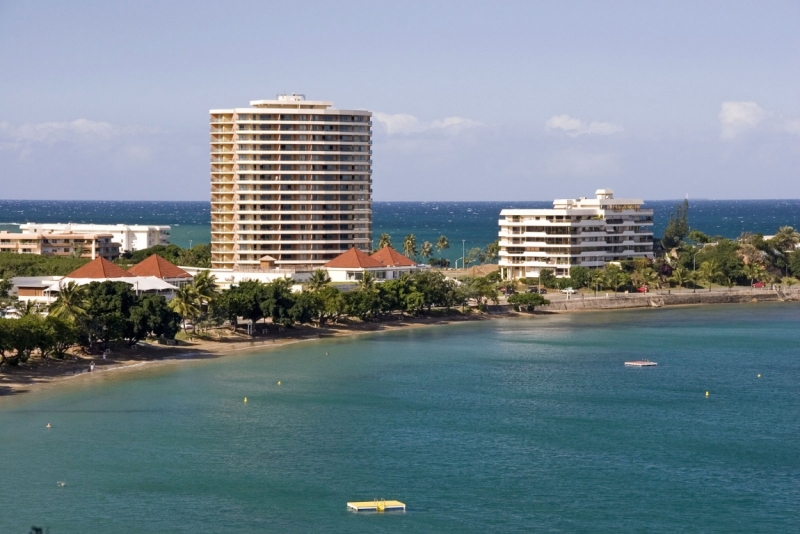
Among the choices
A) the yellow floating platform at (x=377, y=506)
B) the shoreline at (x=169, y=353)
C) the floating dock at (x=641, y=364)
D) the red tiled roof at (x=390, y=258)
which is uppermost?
the red tiled roof at (x=390, y=258)

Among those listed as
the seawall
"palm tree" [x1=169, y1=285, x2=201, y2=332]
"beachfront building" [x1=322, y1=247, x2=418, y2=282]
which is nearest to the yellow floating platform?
"palm tree" [x1=169, y1=285, x2=201, y2=332]

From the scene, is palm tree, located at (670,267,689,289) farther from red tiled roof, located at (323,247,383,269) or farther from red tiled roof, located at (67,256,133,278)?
red tiled roof, located at (67,256,133,278)

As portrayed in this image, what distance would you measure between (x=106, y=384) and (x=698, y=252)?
394 feet

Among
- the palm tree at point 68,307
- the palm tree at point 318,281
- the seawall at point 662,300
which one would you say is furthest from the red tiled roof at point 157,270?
the seawall at point 662,300

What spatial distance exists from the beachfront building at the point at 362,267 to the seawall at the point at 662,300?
19.8 m

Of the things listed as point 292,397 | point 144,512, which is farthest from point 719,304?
point 144,512

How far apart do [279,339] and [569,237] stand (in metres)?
66.8

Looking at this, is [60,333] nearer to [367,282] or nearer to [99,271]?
[99,271]

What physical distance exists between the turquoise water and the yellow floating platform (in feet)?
2.21

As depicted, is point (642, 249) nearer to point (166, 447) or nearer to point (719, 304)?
point (719, 304)

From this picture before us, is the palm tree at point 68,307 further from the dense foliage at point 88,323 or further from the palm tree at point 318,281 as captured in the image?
the palm tree at point 318,281

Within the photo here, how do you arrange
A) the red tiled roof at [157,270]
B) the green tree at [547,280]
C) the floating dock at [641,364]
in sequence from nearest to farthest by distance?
the floating dock at [641,364] < the red tiled roof at [157,270] < the green tree at [547,280]

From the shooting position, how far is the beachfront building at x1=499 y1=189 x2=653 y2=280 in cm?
18450

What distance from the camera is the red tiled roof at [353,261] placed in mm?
158625
